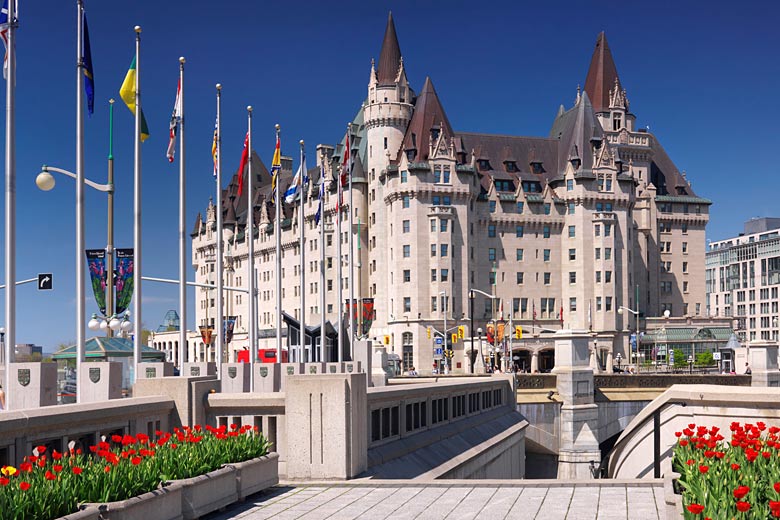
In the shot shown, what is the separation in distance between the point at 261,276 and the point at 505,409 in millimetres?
114353

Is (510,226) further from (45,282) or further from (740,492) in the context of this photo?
(740,492)

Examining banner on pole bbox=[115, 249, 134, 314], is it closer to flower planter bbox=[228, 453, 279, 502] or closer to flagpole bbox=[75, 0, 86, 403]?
flagpole bbox=[75, 0, 86, 403]

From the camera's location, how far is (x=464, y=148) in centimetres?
12519

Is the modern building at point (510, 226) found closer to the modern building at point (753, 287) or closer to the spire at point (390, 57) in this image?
the spire at point (390, 57)

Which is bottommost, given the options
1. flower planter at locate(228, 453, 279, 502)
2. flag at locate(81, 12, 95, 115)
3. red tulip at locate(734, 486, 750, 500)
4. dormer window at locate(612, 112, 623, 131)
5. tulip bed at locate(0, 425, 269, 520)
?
flower planter at locate(228, 453, 279, 502)

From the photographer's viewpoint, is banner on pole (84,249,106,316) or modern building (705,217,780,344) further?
modern building (705,217,780,344)

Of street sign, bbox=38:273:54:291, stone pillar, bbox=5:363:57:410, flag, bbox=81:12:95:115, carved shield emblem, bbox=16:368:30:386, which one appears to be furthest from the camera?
street sign, bbox=38:273:54:291

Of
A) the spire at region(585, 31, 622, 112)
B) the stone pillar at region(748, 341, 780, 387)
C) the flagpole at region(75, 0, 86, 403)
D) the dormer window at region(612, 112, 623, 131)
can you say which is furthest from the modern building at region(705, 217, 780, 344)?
the flagpole at region(75, 0, 86, 403)

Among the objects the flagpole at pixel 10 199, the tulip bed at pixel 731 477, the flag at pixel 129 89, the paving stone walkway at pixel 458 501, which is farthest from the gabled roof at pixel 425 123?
the tulip bed at pixel 731 477

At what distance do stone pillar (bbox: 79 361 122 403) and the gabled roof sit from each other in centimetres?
9697

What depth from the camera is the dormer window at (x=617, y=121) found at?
133750mm

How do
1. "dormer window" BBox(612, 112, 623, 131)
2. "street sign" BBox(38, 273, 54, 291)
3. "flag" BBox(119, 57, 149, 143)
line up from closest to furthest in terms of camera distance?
"flag" BBox(119, 57, 149, 143)
"street sign" BBox(38, 273, 54, 291)
"dormer window" BBox(612, 112, 623, 131)

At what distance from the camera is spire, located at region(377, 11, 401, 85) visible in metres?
118

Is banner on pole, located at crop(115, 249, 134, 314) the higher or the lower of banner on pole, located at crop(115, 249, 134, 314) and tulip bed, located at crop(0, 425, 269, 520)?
the higher
